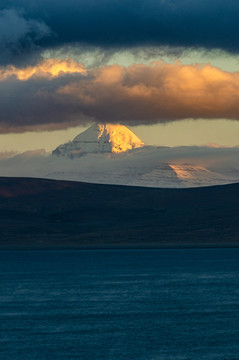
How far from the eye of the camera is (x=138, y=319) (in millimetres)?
73812

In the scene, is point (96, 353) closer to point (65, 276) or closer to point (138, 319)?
point (138, 319)

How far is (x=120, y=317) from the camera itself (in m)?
75.1

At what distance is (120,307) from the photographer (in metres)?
82.8

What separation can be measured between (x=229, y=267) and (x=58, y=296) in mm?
65718

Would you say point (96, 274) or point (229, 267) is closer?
point (96, 274)

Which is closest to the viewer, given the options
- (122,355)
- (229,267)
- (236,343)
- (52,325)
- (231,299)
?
(122,355)

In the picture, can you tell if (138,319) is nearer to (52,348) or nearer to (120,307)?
(120,307)

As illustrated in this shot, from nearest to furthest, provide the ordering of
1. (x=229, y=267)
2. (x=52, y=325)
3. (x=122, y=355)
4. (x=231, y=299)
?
1. (x=122, y=355)
2. (x=52, y=325)
3. (x=231, y=299)
4. (x=229, y=267)

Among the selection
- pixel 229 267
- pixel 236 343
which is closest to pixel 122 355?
pixel 236 343

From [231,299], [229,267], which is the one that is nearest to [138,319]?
[231,299]

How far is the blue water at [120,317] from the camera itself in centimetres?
5834

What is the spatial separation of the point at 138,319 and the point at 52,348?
16.4 metres

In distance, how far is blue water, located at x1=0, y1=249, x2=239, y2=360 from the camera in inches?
2297

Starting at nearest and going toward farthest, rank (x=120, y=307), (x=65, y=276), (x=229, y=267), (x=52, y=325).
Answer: (x=52, y=325) < (x=120, y=307) < (x=65, y=276) < (x=229, y=267)
